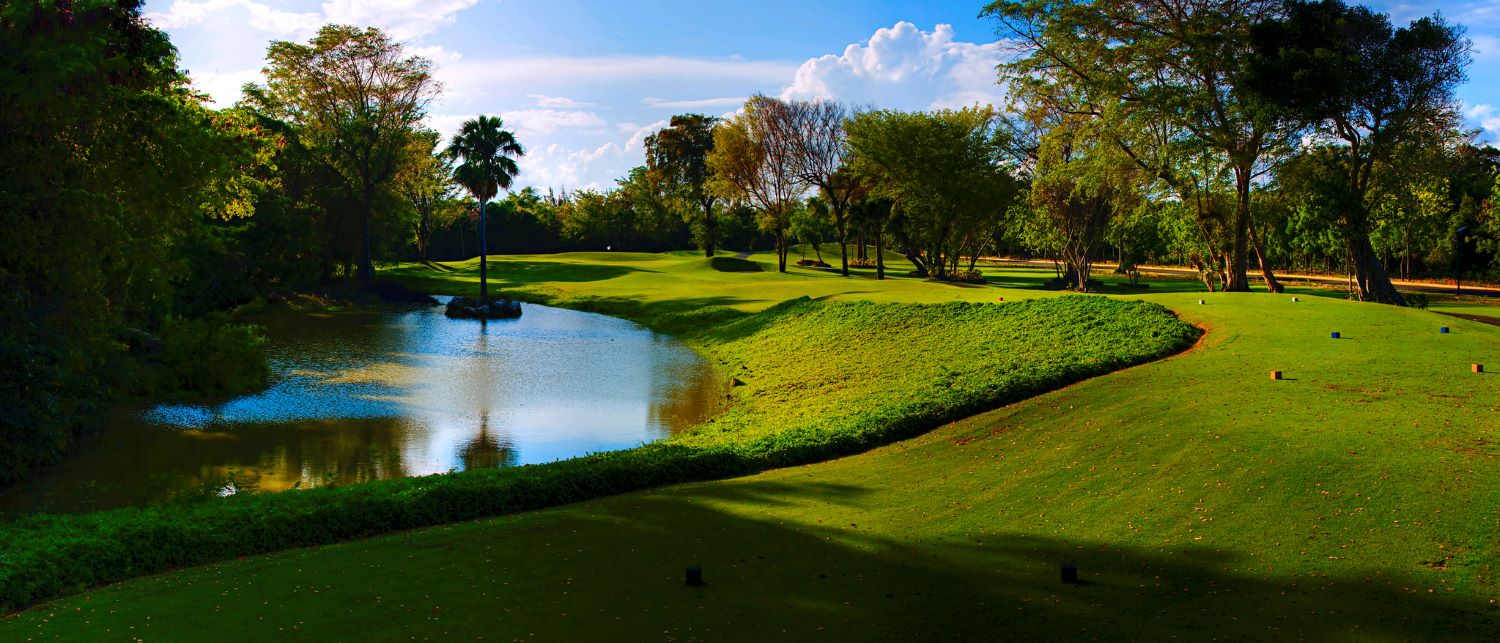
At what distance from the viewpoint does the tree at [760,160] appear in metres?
68.3

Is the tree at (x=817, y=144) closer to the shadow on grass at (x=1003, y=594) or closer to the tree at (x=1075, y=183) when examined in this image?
the tree at (x=1075, y=183)

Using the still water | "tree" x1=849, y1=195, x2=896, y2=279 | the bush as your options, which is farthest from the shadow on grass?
"tree" x1=849, y1=195, x2=896, y2=279

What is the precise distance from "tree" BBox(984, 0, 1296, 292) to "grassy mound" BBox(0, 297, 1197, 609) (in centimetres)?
990

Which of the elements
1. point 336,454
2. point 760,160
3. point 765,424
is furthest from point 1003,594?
point 760,160

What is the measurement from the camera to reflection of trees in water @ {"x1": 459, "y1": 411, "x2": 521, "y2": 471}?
1800cm

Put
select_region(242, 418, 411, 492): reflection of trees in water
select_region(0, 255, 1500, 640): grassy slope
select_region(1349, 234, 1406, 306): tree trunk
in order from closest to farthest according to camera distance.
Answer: select_region(0, 255, 1500, 640): grassy slope
select_region(242, 418, 411, 492): reflection of trees in water
select_region(1349, 234, 1406, 306): tree trunk

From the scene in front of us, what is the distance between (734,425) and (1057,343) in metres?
9.30

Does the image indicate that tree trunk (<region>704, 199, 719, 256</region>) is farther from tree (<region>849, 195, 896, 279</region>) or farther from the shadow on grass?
the shadow on grass

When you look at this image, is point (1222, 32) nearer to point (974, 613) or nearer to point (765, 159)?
point (974, 613)

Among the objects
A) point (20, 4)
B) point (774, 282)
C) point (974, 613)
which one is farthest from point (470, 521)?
point (774, 282)

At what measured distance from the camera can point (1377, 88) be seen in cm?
3164

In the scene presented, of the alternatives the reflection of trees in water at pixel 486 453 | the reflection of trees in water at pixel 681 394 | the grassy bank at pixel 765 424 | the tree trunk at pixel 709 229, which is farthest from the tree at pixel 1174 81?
the tree trunk at pixel 709 229

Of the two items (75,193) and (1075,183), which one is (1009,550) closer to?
(75,193)

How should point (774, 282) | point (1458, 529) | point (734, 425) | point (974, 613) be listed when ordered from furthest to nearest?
point (774, 282) < point (734, 425) < point (1458, 529) < point (974, 613)
